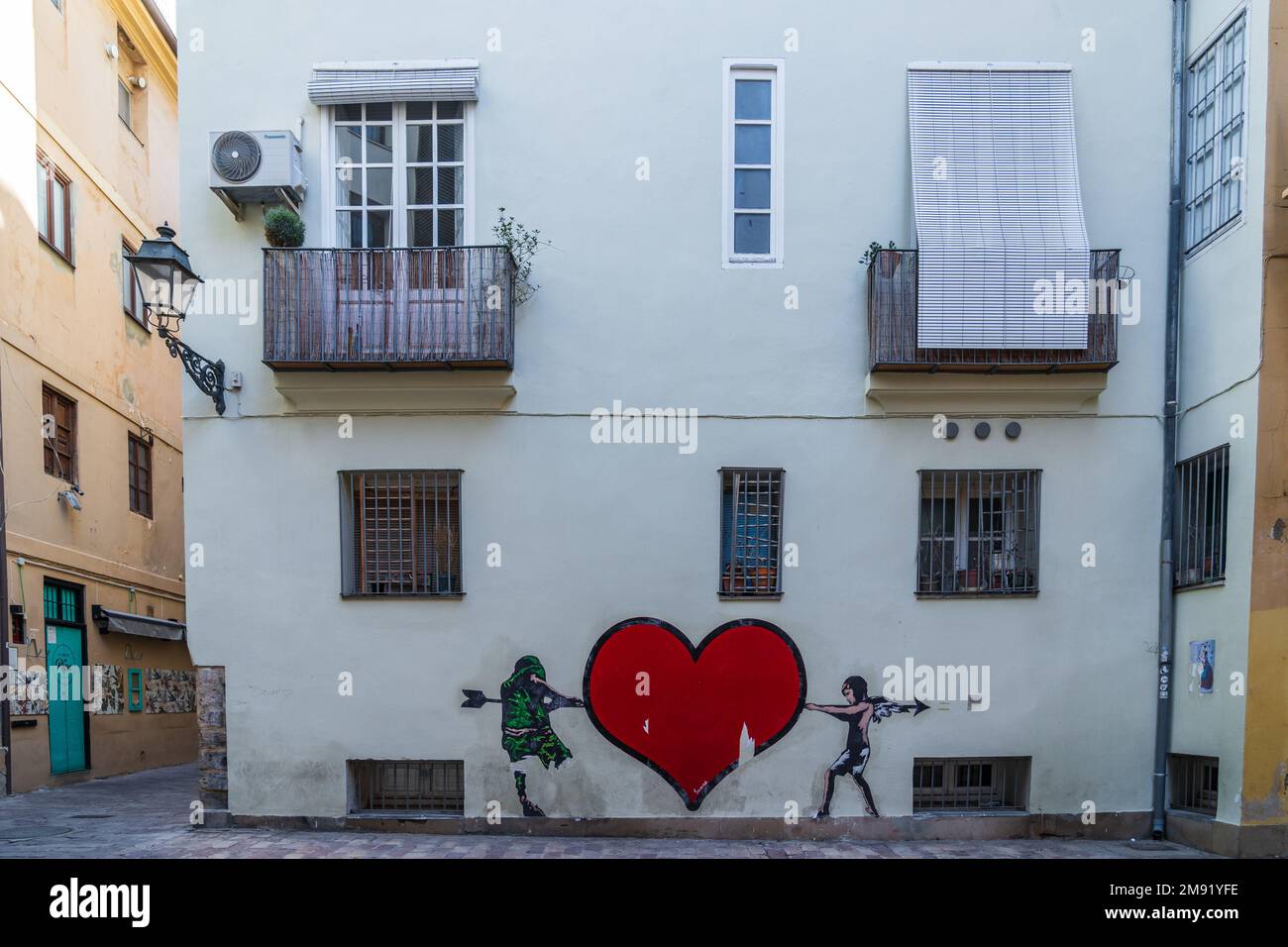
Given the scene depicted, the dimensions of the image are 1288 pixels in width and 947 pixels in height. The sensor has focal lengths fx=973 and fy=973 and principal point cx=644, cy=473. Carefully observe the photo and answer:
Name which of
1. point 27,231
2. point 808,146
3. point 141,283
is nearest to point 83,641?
point 27,231

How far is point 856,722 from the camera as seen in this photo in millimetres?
10039

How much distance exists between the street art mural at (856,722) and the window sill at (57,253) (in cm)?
1308

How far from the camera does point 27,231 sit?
558 inches

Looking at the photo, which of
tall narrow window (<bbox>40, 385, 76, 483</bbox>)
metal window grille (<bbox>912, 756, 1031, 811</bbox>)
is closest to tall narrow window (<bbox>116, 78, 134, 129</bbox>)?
tall narrow window (<bbox>40, 385, 76, 483</bbox>)

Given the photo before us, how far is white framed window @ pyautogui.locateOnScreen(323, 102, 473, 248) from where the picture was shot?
1030 cm

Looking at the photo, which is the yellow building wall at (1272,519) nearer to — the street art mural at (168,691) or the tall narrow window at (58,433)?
the tall narrow window at (58,433)

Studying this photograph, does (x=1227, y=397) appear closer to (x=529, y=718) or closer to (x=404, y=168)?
(x=529, y=718)

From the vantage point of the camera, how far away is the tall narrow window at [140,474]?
17781 millimetres

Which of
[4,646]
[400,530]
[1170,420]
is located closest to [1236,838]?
[1170,420]

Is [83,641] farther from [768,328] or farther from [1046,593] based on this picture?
[1046,593]

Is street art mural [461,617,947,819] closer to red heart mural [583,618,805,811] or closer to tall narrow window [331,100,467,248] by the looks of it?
red heart mural [583,618,805,811]

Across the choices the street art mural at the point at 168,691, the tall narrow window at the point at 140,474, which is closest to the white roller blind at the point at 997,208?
the tall narrow window at the point at 140,474

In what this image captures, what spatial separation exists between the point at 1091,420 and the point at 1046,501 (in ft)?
3.22

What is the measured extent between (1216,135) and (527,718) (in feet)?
30.0
